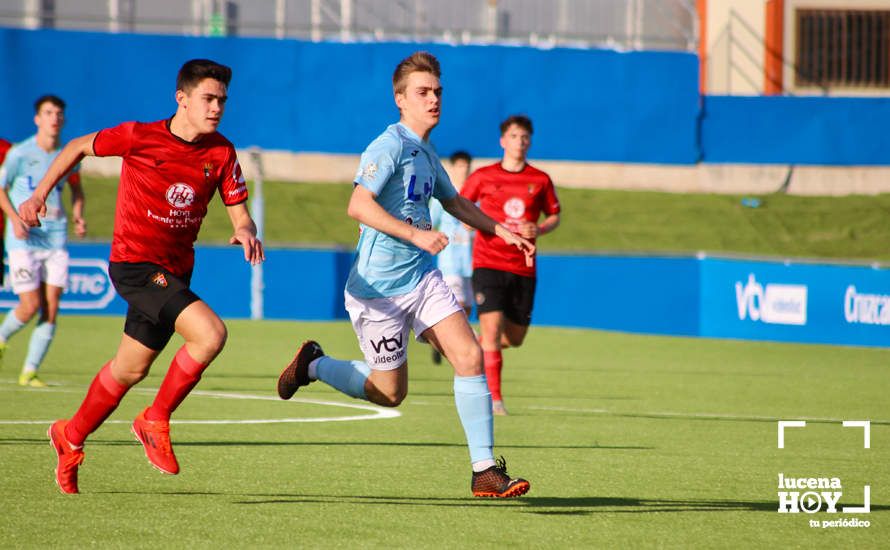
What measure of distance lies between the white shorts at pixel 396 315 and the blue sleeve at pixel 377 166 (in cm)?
60

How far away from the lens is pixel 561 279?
23.1m

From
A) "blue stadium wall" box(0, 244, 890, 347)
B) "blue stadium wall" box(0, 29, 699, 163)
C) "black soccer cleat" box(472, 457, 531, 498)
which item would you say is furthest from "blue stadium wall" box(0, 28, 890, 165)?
"black soccer cleat" box(472, 457, 531, 498)

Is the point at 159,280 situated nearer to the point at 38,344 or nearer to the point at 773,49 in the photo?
the point at 38,344

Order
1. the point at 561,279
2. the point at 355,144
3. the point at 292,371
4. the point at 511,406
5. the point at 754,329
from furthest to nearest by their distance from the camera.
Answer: the point at 355,144 → the point at 561,279 → the point at 754,329 → the point at 511,406 → the point at 292,371

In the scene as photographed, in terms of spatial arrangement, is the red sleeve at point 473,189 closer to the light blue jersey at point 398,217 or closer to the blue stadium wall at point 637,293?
the light blue jersey at point 398,217

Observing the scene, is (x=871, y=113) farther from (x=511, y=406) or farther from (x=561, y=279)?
(x=511, y=406)

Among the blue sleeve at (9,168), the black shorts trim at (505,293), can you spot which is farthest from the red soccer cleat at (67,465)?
the blue sleeve at (9,168)

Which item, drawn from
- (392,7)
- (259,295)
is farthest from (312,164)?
(259,295)

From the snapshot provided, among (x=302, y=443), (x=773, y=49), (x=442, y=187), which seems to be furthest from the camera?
(x=773, y=49)

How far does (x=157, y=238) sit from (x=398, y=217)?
1.22 metres

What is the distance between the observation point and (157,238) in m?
7.45

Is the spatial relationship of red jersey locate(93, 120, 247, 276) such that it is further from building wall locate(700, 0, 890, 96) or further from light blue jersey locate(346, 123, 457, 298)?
building wall locate(700, 0, 890, 96)

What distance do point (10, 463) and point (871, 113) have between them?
87.3 feet

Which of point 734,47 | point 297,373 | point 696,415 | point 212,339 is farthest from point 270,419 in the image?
point 734,47
